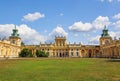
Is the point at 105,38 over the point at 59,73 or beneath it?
over

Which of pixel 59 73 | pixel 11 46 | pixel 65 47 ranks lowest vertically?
pixel 59 73

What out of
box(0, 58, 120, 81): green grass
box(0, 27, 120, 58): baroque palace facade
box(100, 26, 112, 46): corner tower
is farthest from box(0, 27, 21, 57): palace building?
box(0, 58, 120, 81): green grass

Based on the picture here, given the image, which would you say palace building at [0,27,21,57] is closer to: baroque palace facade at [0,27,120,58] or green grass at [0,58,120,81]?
baroque palace facade at [0,27,120,58]

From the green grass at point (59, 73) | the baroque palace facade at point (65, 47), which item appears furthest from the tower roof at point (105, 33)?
the green grass at point (59, 73)

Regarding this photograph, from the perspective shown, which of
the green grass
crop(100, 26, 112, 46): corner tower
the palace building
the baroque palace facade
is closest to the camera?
the green grass

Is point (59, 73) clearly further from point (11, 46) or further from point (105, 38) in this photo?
point (105, 38)

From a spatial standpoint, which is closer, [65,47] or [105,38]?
[105,38]

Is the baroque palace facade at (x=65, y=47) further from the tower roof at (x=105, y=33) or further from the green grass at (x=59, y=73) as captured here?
the green grass at (x=59, y=73)

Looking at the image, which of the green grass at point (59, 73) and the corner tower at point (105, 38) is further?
the corner tower at point (105, 38)

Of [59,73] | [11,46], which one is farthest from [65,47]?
[59,73]

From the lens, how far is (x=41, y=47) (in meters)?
117

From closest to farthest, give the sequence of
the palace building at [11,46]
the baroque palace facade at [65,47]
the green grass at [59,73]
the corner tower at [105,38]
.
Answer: the green grass at [59,73]
the palace building at [11,46]
the corner tower at [105,38]
the baroque palace facade at [65,47]

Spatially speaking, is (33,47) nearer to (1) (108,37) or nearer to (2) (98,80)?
(1) (108,37)

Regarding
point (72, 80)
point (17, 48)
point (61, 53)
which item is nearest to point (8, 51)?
point (17, 48)
